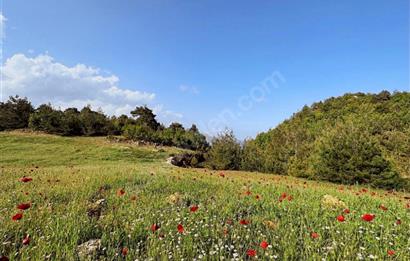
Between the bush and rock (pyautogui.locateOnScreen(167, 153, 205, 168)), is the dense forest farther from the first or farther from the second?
rock (pyautogui.locateOnScreen(167, 153, 205, 168))

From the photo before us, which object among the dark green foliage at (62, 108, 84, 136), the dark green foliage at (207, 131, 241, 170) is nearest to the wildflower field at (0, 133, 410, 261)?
the dark green foliage at (207, 131, 241, 170)

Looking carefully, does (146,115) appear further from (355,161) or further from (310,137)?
(355,161)

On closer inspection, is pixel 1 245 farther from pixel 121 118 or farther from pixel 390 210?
pixel 121 118

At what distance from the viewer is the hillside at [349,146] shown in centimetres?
1496

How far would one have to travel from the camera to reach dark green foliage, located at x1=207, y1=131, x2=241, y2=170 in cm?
2367

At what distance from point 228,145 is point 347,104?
3235 centimetres

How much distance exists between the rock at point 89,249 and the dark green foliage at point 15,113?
40.2 metres

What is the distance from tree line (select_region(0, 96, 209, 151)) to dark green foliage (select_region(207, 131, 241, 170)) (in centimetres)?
1386

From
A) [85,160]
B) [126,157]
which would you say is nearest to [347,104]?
[126,157]

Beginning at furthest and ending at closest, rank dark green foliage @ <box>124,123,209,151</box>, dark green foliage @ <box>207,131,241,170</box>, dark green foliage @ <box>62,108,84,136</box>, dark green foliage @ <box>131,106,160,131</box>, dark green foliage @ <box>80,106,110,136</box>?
dark green foliage @ <box>131,106,160,131</box>
dark green foliage @ <box>80,106,110,136</box>
dark green foliage @ <box>124,123,209,151</box>
dark green foliage @ <box>62,108,84,136</box>
dark green foliage @ <box>207,131,241,170</box>

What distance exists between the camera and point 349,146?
15.4 metres

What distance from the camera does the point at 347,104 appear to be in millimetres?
44500

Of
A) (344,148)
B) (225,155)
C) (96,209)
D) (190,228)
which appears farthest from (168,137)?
(190,228)

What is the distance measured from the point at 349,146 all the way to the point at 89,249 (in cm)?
1668
